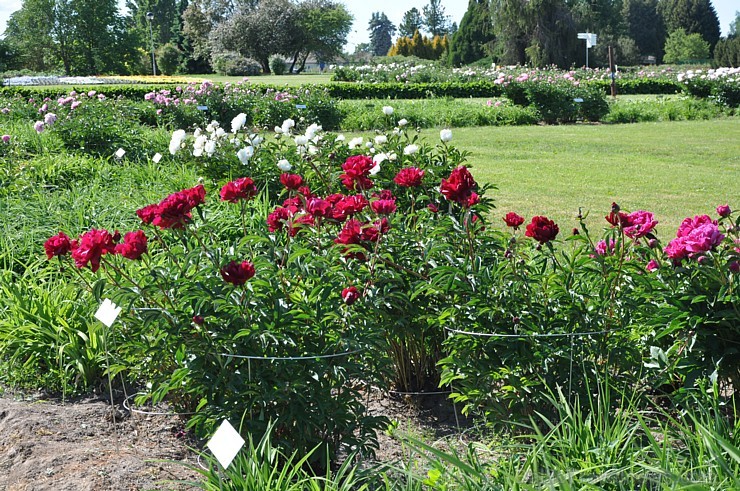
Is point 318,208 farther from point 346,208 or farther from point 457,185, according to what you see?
point 457,185

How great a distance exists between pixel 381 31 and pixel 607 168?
11764 centimetres

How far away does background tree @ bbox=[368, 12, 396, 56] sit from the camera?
395ft

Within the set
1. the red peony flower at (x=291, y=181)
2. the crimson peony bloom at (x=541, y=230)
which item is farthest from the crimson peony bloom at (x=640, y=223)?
the red peony flower at (x=291, y=181)

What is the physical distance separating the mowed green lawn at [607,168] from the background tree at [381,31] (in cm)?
11027

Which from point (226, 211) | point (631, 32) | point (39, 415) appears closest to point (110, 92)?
point (226, 211)

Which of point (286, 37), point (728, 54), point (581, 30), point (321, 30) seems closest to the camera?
point (581, 30)

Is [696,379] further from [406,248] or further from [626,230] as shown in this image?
[406,248]

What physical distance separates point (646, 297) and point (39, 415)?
2.20 m

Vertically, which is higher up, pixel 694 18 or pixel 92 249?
pixel 694 18

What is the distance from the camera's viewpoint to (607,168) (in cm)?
923

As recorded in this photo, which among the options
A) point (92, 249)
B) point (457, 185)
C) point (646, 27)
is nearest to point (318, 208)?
point (457, 185)

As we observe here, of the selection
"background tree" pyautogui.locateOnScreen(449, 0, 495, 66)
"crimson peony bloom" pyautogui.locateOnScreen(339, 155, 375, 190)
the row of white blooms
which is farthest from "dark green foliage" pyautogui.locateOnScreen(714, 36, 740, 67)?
"crimson peony bloom" pyautogui.locateOnScreen(339, 155, 375, 190)

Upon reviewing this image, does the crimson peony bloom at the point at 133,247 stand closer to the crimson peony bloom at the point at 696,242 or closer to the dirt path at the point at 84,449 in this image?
the dirt path at the point at 84,449

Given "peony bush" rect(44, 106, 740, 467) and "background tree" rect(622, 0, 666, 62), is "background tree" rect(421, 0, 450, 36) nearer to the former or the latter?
"background tree" rect(622, 0, 666, 62)
